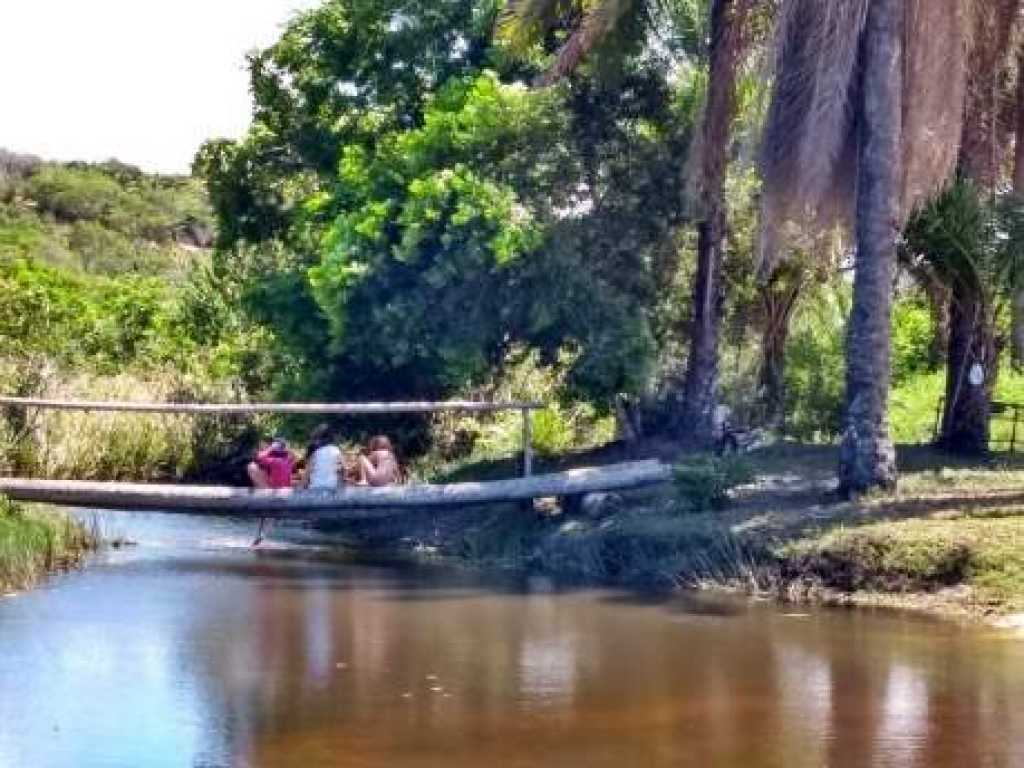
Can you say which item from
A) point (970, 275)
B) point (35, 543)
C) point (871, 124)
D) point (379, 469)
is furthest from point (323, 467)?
point (970, 275)

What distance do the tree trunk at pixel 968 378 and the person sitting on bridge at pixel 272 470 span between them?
336 inches

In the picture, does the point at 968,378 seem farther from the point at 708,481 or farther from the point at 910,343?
the point at 910,343

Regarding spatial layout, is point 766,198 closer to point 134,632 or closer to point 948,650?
point 948,650

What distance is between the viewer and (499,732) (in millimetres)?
11875

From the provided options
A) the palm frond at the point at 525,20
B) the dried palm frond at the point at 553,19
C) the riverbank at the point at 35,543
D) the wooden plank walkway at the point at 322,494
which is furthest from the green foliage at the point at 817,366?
the riverbank at the point at 35,543

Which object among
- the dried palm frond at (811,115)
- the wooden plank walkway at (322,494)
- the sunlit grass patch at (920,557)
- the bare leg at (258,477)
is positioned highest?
the dried palm frond at (811,115)

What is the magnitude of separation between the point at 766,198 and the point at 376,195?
7348mm

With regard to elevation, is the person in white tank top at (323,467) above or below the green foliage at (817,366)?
below

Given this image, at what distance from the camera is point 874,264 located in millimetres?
19875

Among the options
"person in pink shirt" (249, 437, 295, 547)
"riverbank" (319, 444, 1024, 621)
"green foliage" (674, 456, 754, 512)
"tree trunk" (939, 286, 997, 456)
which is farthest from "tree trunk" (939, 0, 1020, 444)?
"person in pink shirt" (249, 437, 295, 547)

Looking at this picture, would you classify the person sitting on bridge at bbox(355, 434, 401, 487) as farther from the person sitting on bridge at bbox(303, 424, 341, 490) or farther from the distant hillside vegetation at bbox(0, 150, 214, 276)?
the distant hillside vegetation at bbox(0, 150, 214, 276)

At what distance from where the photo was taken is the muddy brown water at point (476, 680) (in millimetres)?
11406

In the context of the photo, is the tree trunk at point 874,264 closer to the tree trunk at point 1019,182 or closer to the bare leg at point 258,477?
the tree trunk at point 1019,182

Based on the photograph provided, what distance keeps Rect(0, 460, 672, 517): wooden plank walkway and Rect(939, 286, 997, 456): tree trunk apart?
409 centimetres
